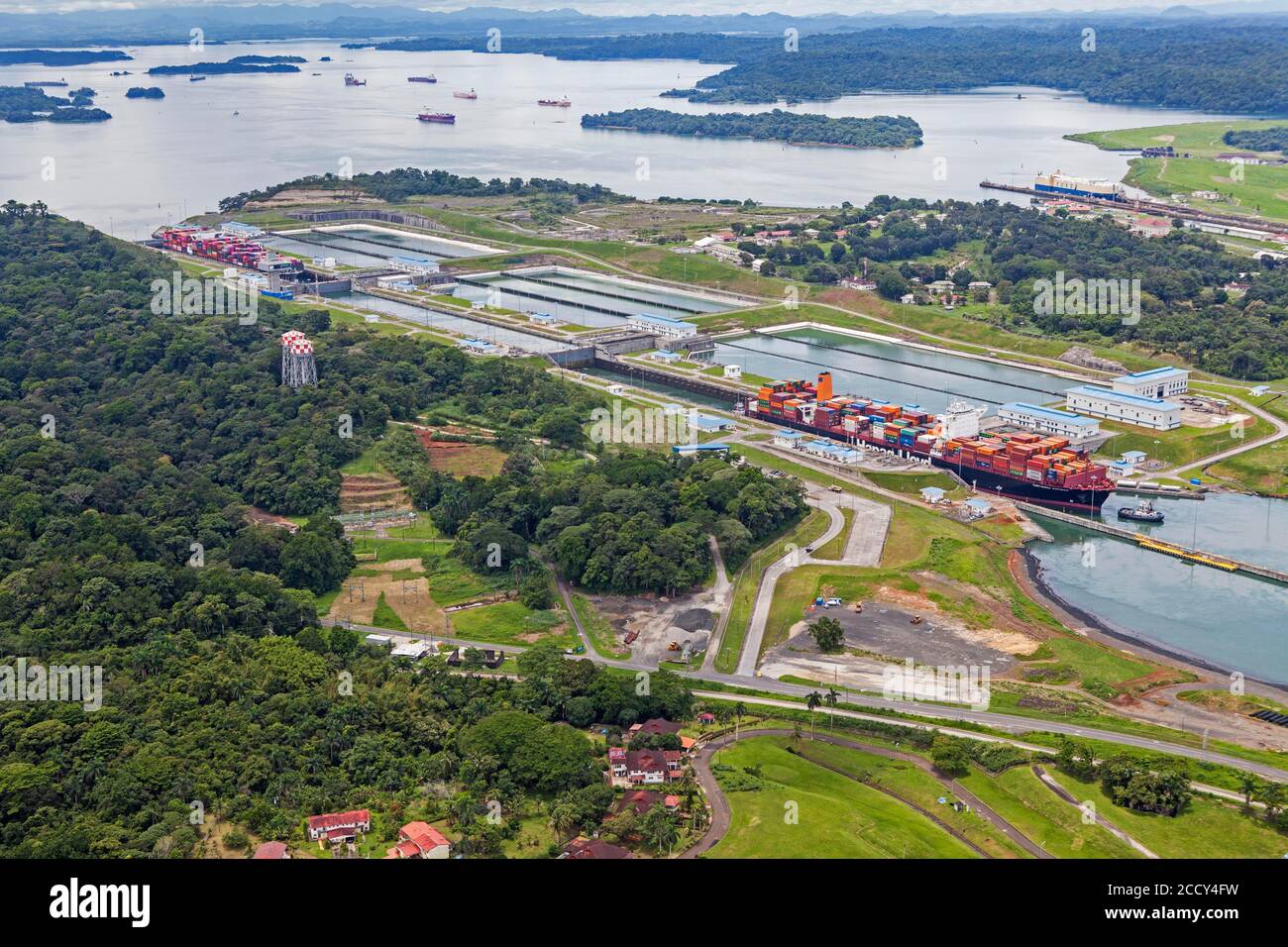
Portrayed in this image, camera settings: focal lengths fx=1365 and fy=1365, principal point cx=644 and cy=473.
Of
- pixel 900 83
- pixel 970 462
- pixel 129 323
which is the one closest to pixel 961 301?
pixel 970 462

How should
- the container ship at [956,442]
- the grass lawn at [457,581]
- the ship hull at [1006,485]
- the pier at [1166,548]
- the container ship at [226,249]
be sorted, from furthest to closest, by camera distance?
1. the container ship at [226,249]
2. the container ship at [956,442]
3. the ship hull at [1006,485]
4. the pier at [1166,548]
5. the grass lawn at [457,581]

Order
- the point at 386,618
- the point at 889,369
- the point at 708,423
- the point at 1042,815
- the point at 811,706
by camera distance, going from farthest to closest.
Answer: the point at 889,369 → the point at 708,423 → the point at 386,618 → the point at 811,706 → the point at 1042,815

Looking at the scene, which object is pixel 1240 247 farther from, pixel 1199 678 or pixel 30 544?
pixel 30 544

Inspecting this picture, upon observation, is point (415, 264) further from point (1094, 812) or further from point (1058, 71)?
point (1058, 71)

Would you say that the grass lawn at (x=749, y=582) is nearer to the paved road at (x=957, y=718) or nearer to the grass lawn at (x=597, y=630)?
the paved road at (x=957, y=718)

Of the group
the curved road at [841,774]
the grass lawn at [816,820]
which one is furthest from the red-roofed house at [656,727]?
the grass lawn at [816,820]

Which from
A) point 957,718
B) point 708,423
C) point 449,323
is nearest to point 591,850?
point 957,718
